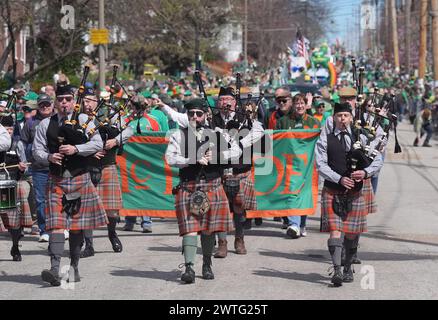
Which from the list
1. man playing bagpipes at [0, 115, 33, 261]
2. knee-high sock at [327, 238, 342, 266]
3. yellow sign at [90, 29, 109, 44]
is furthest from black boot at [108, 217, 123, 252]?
yellow sign at [90, 29, 109, 44]

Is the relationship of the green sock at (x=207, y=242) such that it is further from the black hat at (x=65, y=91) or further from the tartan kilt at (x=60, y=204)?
the black hat at (x=65, y=91)

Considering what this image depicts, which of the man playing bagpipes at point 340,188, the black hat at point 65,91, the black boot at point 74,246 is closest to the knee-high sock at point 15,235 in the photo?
the black boot at point 74,246

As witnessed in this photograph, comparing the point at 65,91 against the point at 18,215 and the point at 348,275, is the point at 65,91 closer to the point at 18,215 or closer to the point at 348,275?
the point at 18,215

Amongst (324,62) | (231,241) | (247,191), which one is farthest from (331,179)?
(324,62)

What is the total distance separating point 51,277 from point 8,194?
4.85 ft

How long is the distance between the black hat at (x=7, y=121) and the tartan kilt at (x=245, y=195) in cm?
276

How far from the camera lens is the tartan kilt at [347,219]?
9.13 m

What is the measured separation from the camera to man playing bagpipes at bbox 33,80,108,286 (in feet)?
29.8

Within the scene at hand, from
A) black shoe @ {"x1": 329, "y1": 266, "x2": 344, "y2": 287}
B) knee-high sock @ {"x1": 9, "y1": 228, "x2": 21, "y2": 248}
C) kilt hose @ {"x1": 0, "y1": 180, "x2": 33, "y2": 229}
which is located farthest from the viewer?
knee-high sock @ {"x1": 9, "y1": 228, "x2": 21, "y2": 248}

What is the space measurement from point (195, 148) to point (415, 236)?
14.0 ft

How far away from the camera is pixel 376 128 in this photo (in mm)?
9680

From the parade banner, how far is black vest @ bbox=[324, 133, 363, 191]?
12.0ft

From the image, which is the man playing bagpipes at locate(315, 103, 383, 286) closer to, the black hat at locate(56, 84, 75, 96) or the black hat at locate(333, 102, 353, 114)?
the black hat at locate(333, 102, 353, 114)

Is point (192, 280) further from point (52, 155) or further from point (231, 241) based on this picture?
point (231, 241)
